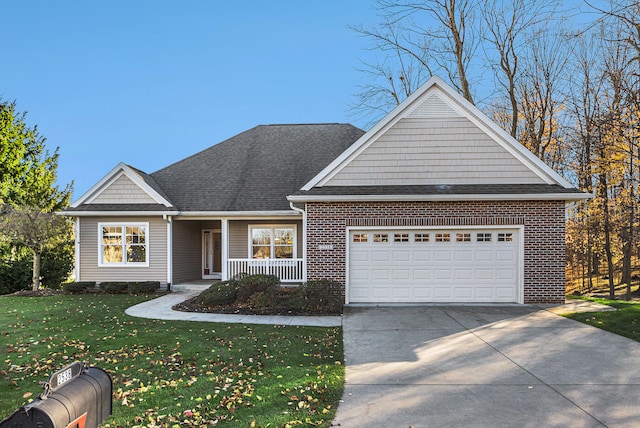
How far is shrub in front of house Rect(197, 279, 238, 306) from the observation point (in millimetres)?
11289

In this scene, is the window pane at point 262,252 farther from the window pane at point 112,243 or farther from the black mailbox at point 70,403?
the black mailbox at point 70,403

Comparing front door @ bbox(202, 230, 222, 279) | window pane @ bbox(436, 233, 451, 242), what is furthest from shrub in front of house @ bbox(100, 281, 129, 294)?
window pane @ bbox(436, 233, 451, 242)

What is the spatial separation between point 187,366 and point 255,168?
12663 millimetres

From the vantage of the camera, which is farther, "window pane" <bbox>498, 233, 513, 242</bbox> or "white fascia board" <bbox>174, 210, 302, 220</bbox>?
"white fascia board" <bbox>174, 210, 302, 220</bbox>

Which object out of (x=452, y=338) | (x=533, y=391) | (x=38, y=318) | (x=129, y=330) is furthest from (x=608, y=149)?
(x=38, y=318)

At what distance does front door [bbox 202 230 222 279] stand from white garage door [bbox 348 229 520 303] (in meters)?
8.90

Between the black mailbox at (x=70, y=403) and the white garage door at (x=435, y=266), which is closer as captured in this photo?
the black mailbox at (x=70, y=403)

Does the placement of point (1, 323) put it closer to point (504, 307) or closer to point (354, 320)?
point (354, 320)

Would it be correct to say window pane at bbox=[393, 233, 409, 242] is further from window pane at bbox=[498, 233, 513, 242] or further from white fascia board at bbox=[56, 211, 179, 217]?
white fascia board at bbox=[56, 211, 179, 217]

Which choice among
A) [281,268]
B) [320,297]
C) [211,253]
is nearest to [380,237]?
[320,297]

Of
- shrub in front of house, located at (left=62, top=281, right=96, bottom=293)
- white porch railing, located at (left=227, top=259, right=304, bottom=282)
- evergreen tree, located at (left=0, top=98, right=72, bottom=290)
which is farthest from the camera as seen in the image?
evergreen tree, located at (left=0, top=98, right=72, bottom=290)

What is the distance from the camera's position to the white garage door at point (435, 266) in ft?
38.6

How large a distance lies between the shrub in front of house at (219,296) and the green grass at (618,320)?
884 centimetres

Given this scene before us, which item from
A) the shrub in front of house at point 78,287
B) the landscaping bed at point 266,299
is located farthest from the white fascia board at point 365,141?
the shrub in front of house at point 78,287
